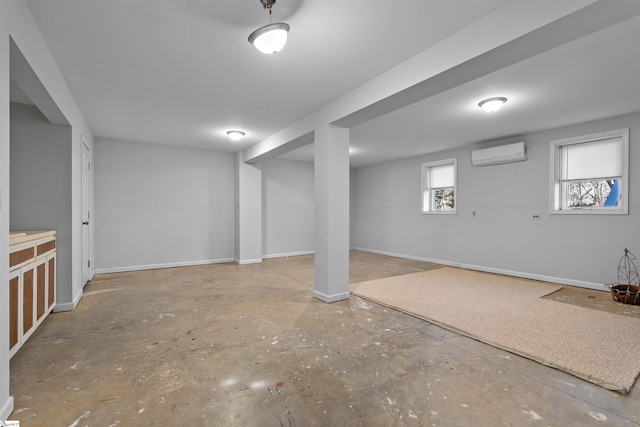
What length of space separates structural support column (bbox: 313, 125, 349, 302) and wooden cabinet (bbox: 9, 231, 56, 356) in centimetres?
283

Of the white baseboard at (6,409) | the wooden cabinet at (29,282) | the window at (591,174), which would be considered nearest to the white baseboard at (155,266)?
the wooden cabinet at (29,282)

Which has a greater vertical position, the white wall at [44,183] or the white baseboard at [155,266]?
the white wall at [44,183]

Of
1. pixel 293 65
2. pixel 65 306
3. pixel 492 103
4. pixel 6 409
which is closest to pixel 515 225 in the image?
pixel 492 103

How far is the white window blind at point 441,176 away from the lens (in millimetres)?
6730

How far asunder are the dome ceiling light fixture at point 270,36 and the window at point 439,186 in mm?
5404

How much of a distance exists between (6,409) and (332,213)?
3059 mm

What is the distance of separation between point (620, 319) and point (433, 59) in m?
3.40

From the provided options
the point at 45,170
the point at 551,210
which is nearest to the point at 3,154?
the point at 45,170

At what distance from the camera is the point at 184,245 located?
644cm

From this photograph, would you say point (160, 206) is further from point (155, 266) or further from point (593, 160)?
point (593, 160)

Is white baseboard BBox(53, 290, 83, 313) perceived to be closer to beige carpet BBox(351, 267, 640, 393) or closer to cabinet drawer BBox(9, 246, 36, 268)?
cabinet drawer BBox(9, 246, 36, 268)

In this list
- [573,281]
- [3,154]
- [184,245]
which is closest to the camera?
[3,154]

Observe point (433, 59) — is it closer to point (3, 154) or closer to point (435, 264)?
point (3, 154)

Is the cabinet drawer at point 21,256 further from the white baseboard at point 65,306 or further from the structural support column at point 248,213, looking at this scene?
the structural support column at point 248,213
